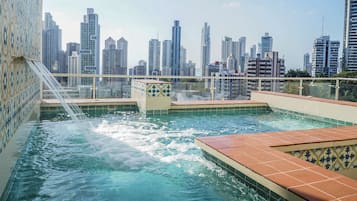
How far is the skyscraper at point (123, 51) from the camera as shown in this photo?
50.5ft

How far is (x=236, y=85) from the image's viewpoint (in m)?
8.70

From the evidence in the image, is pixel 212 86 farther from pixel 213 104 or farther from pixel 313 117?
pixel 313 117

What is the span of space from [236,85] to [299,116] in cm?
183

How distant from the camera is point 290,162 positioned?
297 cm

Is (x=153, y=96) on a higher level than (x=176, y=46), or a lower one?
lower

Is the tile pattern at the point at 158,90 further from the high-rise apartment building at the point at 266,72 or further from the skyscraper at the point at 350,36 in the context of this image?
the skyscraper at the point at 350,36

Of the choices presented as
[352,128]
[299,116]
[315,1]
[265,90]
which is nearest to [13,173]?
[352,128]

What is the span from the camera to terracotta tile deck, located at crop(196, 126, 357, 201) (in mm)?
2297

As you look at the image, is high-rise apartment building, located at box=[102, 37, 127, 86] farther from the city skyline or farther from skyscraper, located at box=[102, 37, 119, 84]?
the city skyline

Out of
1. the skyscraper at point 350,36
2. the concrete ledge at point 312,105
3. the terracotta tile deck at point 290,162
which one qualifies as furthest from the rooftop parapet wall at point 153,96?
the skyscraper at point 350,36

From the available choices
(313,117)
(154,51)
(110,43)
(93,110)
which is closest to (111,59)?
(110,43)

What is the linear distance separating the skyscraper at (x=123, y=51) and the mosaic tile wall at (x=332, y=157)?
11.8 m

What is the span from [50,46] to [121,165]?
23.2 feet

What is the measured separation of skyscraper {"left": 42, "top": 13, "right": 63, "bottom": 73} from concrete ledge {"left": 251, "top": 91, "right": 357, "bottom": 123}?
521cm
